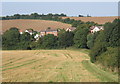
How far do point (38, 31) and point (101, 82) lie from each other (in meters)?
109

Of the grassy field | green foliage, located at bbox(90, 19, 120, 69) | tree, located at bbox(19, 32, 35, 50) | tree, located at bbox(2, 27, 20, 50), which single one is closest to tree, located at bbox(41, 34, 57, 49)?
Answer: tree, located at bbox(19, 32, 35, 50)

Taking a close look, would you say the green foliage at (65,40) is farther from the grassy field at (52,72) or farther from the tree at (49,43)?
the grassy field at (52,72)

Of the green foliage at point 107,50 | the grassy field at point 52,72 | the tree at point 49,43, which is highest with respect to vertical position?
the green foliage at point 107,50

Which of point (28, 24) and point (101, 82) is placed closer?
point (101, 82)

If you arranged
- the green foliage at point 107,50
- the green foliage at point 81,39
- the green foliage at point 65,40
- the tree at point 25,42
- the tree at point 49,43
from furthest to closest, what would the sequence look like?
the tree at point 49,43 → the green foliage at point 65,40 → the tree at point 25,42 → the green foliage at point 81,39 → the green foliage at point 107,50

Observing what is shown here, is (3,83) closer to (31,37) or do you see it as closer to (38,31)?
(31,37)

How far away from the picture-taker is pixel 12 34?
298 ft

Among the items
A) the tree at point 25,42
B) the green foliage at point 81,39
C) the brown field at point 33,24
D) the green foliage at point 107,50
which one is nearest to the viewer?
the green foliage at point 107,50

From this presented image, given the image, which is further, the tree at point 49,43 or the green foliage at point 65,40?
the tree at point 49,43

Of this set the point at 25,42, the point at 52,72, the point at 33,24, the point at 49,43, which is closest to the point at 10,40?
the point at 25,42

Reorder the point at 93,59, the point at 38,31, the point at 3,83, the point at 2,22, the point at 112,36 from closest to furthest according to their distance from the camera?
the point at 3,83 → the point at 93,59 → the point at 112,36 → the point at 38,31 → the point at 2,22

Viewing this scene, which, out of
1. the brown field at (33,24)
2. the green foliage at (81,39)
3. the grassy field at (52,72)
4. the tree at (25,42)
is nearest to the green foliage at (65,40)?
the green foliage at (81,39)

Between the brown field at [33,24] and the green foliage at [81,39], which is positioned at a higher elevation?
the brown field at [33,24]

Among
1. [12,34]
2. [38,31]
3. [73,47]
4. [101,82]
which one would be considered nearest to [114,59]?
[101,82]
